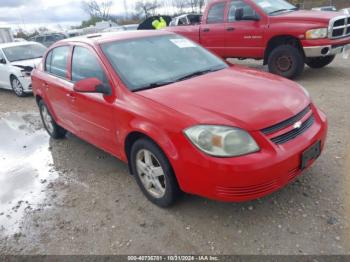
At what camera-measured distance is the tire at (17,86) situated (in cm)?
857

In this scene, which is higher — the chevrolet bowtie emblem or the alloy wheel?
the chevrolet bowtie emblem

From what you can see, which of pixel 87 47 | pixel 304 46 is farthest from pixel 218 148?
pixel 304 46

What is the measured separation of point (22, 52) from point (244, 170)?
→ 29.2 feet

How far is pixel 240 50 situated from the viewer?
7840 mm

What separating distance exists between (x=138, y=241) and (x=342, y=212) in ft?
5.80

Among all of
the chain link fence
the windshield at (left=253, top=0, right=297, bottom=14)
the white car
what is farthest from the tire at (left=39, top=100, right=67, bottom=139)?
the chain link fence

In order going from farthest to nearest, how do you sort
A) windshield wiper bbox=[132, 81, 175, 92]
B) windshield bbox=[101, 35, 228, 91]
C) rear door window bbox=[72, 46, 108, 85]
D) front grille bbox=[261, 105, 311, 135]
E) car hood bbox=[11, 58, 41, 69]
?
car hood bbox=[11, 58, 41, 69] < rear door window bbox=[72, 46, 108, 85] < windshield bbox=[101, 35, 228, 91] < windshield wiper bbox=[132, 81, 175, 92] < front grille bbox=[261, 105, 311, 135]

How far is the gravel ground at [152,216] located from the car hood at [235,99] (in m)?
0.87

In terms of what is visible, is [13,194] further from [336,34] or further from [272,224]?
[336,34]

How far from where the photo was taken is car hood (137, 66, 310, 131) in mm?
2492

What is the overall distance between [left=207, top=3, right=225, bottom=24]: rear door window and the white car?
15.6 ft

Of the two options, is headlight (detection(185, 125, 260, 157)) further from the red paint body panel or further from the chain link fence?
the chain link fence

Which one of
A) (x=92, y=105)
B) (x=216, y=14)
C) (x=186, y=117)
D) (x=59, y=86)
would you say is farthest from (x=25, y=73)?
(x=186, y=117)

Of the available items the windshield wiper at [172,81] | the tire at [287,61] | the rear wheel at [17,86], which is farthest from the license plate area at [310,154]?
the rear wheel at [17,86]
